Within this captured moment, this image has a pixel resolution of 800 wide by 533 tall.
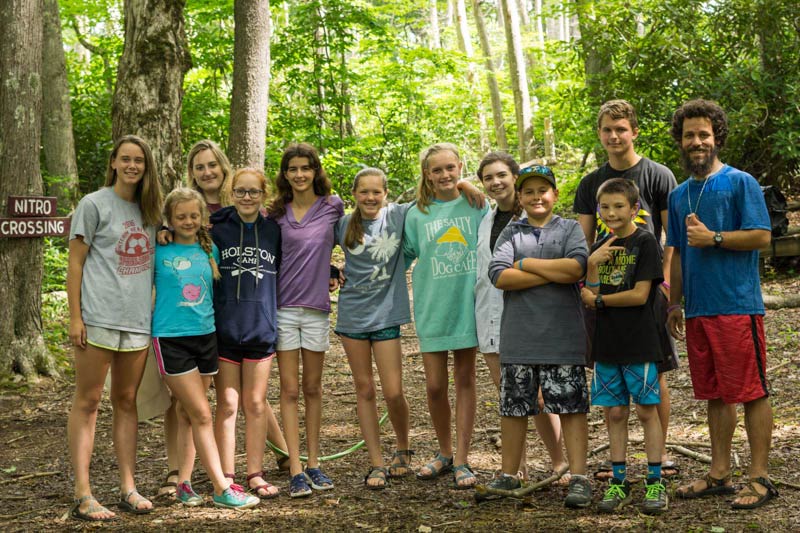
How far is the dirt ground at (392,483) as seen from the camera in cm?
391

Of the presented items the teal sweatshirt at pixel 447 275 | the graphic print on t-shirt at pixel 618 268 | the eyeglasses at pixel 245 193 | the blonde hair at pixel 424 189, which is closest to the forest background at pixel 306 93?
the eyeglasses at pixel 245 193

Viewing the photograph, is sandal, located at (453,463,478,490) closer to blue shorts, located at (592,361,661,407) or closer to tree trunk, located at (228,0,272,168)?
blue shorts, located at (592,361,661,407)

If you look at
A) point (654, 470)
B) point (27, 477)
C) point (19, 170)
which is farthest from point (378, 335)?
point (19, 170)

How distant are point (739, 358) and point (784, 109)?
6623mm

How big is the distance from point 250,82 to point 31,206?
3277mm

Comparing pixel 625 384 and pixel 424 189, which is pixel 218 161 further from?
pixel 625 384

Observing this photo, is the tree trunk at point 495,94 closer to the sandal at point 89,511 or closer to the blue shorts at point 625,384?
the blue shorts at point 625,384

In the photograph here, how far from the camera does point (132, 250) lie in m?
4.36

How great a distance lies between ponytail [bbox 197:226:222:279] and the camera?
4508 millimetres

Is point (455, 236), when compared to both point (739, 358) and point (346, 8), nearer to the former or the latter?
point (739, 358)

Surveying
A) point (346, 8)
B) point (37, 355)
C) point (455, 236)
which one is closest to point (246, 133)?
point (37, 355)

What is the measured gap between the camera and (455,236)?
477 centimetres

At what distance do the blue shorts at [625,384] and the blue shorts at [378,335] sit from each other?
49.3 inches

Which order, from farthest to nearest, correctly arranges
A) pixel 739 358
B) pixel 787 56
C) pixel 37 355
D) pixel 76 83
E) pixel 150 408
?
pixel 76 83, pixel 787 56, pixel 37 355, pixel 150 408, pixel 739 358
